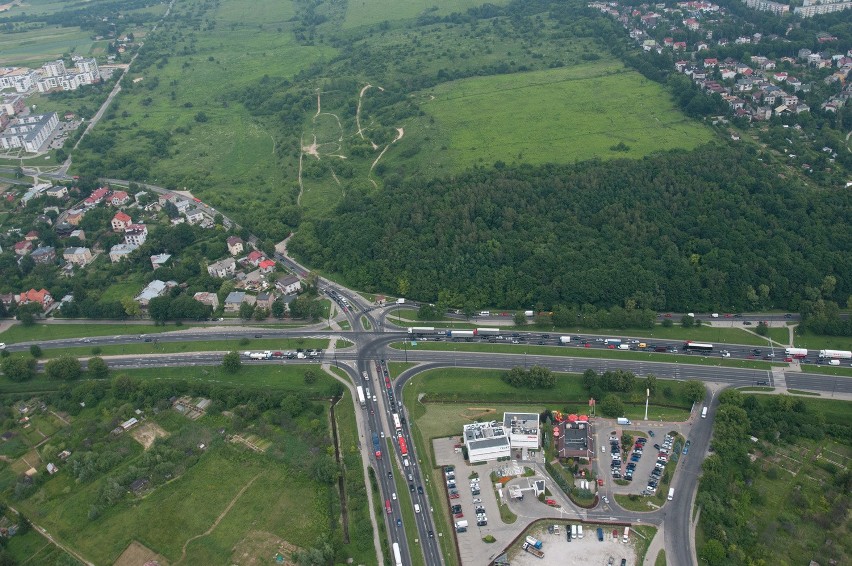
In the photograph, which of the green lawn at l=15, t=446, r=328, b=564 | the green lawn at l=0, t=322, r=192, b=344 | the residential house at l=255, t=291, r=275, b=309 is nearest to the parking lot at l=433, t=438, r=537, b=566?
the green lawn at l=15, t=446, r=328, b=564

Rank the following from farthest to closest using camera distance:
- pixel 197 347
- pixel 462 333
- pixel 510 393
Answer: pixel 197 347
pixel 462 333
pixel 510 393

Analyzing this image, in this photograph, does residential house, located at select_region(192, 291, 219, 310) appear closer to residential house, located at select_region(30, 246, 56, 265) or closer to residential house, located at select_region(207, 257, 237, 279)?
residential house, located at select_region(207, 257, 237, 279)

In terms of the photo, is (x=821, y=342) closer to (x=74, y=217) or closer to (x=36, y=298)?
(x=36, y=298)

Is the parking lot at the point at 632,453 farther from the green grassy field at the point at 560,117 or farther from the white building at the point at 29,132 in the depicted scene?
the white building at the point at 29,132

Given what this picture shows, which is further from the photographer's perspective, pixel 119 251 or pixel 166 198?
pixel 166 198

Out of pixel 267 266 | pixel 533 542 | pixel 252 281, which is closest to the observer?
pixel 533 542

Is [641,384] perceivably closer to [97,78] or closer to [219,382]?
[219,382]

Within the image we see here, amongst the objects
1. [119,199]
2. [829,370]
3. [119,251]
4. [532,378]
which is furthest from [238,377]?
[829,370]
